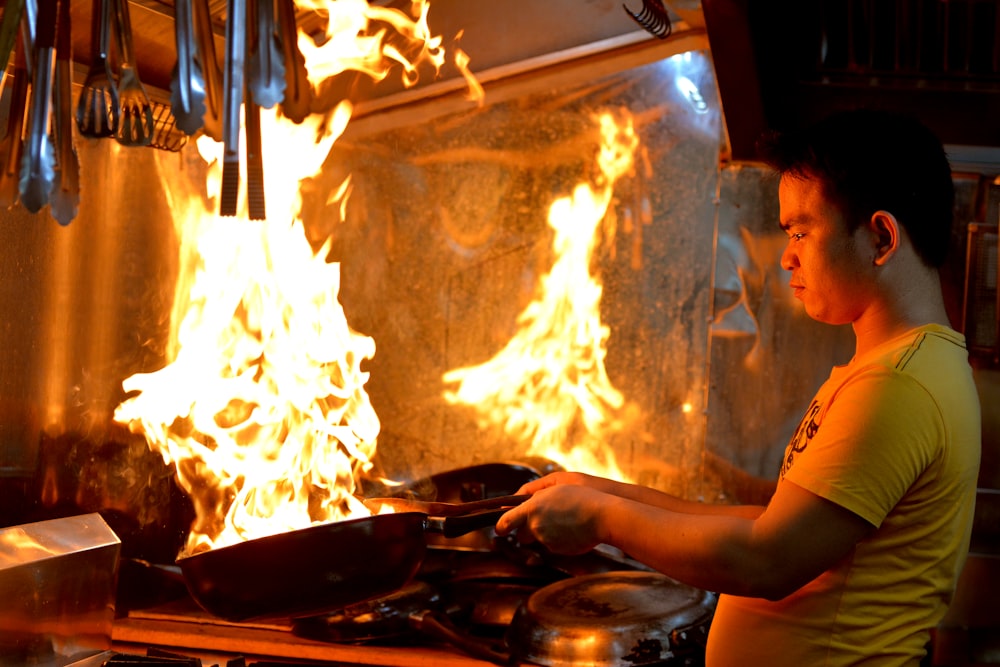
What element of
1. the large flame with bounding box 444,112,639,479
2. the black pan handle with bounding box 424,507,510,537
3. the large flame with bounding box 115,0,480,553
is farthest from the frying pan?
the large flame with bounding box 444,112,639,479

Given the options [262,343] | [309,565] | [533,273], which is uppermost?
[533,273]

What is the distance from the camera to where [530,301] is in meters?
3.10

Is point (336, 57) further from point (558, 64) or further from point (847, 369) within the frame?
point (847, 369)

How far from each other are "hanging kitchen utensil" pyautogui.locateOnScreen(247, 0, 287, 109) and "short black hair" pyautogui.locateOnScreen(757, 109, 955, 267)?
78 centimetres

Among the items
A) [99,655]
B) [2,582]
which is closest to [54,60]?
[2,582]

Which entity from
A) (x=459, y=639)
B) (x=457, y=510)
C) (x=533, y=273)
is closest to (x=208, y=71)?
(x=457, y=510)

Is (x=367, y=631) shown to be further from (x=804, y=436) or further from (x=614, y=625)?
(x=804, y=436)

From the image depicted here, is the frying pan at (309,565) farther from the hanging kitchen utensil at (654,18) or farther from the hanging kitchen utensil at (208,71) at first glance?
the hanging kitchen utensil at (654,18)

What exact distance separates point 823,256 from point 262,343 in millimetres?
1740

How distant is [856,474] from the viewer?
49.6 inches

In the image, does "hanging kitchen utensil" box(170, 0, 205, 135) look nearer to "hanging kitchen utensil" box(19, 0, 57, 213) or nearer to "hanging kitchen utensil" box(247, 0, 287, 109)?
"hanging kitchen utensil" box(247, 0, 287, 109)

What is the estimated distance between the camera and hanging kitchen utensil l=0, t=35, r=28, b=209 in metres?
1.29

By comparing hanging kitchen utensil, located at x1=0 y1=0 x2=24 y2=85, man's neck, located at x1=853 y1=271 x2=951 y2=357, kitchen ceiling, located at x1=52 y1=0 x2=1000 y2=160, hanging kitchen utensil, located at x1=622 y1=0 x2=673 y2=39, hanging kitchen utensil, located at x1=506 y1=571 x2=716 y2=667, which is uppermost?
hanging kitchen utensil, located at x1=622 y1=0 x2=673 y2=39

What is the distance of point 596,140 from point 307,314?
3.47ft
